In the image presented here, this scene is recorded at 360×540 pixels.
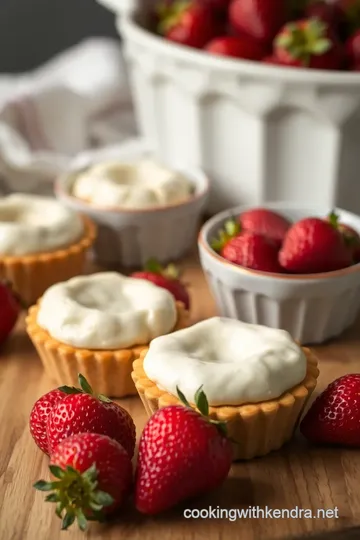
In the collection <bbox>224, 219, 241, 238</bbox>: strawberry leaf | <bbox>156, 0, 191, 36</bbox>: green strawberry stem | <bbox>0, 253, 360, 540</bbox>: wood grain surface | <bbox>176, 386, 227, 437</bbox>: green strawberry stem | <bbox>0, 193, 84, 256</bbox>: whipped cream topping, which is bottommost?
<bbox>0, 193, 84, 256</bbox>: whipped cream topping

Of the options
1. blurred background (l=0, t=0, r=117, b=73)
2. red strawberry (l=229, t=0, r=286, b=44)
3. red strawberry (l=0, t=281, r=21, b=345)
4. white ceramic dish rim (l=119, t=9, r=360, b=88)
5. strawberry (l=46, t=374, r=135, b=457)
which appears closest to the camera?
strawberry (l=46, t=374, r=135, b=457)

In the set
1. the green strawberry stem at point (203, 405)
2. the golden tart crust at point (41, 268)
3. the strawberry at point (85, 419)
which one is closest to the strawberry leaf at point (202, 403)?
the green strawberry stem at point (203, 405)

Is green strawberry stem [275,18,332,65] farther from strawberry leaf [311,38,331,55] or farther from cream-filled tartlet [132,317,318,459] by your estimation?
cream-filled tartlet [132,317,318,459]

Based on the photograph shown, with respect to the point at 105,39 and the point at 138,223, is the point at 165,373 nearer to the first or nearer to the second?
the point at 138,223

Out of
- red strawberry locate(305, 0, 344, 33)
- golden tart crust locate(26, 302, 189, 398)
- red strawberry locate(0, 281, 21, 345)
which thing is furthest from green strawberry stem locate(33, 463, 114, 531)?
red strawberry locate(305, 0, 344, 33)

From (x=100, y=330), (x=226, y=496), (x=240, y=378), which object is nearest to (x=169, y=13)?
(x=100, y=330)

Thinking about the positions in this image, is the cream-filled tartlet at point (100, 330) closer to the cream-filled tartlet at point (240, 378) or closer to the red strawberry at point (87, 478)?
the cream-filled tartlet at point (240, 378)

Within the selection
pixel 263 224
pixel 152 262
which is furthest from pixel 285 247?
pixel 152 262
